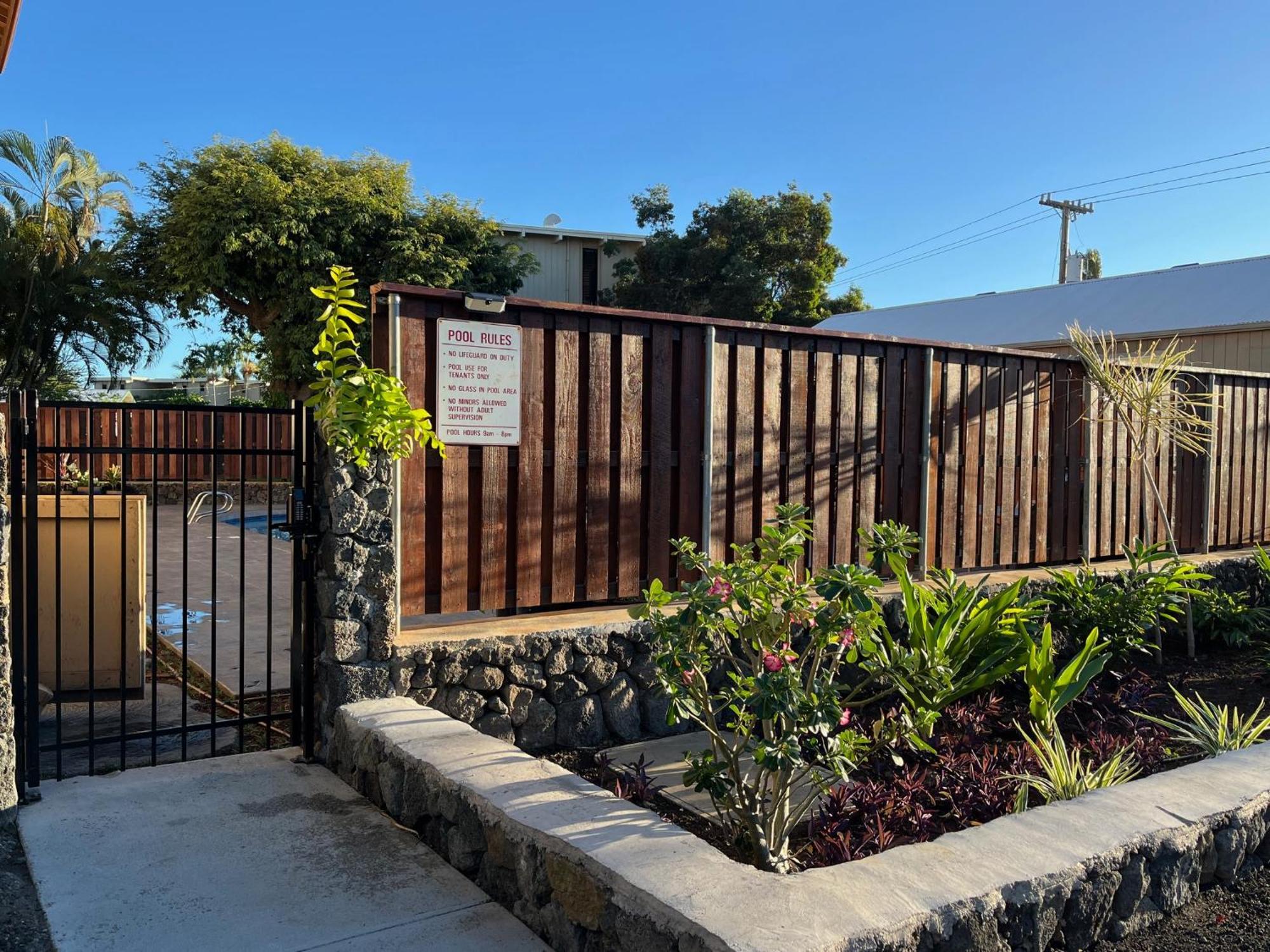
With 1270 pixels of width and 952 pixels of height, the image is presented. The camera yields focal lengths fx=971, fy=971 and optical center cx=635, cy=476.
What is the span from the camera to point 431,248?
2159 cm

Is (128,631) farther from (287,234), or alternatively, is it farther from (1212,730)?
(287,234)

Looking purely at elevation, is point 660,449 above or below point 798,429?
below

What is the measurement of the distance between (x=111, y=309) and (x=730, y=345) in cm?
2112

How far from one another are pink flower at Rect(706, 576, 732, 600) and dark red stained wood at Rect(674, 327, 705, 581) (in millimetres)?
2090

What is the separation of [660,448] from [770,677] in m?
2.60

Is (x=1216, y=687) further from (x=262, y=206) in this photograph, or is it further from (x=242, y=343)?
(x=242, y=343)

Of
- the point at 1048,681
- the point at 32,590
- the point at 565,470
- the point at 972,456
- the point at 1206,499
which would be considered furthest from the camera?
the point at 1206,499

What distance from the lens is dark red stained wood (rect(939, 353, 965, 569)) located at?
6.60 metres

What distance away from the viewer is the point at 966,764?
402 cm

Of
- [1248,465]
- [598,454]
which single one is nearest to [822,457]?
[598,454]

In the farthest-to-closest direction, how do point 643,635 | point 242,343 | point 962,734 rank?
1. point 242,343
2. point 643,635
3. point 962,734

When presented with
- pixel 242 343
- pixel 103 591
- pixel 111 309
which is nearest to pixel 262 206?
pixel 111 309

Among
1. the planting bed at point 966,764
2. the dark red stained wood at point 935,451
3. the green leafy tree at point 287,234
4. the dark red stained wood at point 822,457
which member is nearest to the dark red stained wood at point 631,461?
the planting bed at point 966,764

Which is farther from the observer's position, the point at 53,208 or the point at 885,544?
the point at 53,208
